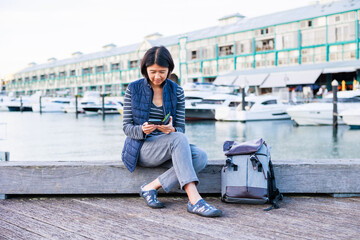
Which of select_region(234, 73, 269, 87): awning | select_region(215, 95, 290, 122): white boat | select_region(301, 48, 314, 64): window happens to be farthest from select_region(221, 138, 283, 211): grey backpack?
select_region(301, 48, 314, 64): window

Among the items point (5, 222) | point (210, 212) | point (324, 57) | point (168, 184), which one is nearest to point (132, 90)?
point (168, 184)

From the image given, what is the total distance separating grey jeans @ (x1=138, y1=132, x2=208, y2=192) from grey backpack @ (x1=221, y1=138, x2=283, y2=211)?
22 centimetres

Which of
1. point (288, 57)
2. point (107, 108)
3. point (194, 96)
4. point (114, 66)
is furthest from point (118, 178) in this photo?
point (114, 66)

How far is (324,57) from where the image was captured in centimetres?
3173

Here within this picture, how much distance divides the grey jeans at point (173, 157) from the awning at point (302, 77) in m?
28.9

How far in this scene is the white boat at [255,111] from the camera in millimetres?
21094

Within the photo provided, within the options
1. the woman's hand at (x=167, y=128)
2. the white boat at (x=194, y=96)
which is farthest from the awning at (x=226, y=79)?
the woman's hand at (x=167, y=128)

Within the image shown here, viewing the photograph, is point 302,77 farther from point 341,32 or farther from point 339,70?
point 341,32

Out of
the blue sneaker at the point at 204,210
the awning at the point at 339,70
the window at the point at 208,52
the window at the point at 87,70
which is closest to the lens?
the blue sneaker at the point at 204,210

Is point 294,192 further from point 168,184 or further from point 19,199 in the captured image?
point 19,199

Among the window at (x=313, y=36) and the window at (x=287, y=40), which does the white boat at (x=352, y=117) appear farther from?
the window at (x=287, y=40)

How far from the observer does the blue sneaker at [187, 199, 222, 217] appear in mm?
2586

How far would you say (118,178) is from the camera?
3104 millimetres

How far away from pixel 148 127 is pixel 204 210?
676 millimetres
